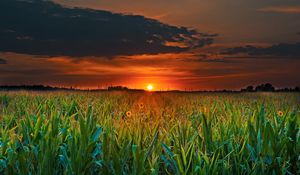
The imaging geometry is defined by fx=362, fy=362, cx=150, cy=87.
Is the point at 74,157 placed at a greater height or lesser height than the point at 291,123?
lesser

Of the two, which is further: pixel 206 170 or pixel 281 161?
pixel 281 161

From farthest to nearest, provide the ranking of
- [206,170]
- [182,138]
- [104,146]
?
[182,138] < [104,146] < [206,170]

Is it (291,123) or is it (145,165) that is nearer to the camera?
(145,165)

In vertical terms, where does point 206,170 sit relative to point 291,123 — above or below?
below

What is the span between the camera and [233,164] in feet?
13.7

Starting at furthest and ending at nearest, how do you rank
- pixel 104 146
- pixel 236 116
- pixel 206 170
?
1. pixel 236 116
2. pixel 104 146
3. pixel 206 170

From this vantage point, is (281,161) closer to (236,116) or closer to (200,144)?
(200,144)

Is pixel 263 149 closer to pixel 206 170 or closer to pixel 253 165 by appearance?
pixel 253 165

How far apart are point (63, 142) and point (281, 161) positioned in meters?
2.62

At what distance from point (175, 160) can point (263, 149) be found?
1067 mm

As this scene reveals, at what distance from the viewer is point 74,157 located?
390cm

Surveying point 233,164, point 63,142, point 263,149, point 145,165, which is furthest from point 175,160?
point 63,142

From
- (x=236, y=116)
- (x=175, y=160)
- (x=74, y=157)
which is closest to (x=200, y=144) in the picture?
(x=175, y=160)

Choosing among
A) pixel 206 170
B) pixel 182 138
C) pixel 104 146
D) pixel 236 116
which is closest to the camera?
pixel 206 170
